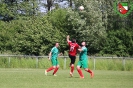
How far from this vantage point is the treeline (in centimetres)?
6091

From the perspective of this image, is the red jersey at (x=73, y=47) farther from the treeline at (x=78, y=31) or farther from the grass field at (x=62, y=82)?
the treeline at (x=78, y=31)

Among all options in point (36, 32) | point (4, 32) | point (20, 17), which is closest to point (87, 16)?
point (36, 32)

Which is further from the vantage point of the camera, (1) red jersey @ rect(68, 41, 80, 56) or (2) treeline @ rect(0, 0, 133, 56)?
(2) treeline @ rect(0, 0, 133, 56)

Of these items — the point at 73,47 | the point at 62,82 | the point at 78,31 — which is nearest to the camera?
the point at 62,82

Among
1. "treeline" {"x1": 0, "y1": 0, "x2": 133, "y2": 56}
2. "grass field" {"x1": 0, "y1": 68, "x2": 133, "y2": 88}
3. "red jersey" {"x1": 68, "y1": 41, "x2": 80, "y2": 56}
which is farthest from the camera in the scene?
"treeline" {"x1": 0, "y1": 0, "x2": 133, "y2": 56}

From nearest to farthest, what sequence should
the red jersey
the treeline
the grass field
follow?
the grass field
the red jersey
the treeline

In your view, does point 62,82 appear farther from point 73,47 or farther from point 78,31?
point 78,31

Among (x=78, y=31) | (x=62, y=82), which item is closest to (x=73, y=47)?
(x=62, y=82)

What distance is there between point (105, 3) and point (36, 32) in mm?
10803

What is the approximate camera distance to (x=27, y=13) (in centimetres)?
7956

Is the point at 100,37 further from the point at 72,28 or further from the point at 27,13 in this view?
the point at 27,13

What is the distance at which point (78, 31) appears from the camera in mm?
61000

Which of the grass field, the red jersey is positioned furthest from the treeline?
the grass field

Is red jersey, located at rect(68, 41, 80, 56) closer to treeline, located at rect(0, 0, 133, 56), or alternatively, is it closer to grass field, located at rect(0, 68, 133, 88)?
grass field, located at rect(0, 68, 133, 88)
